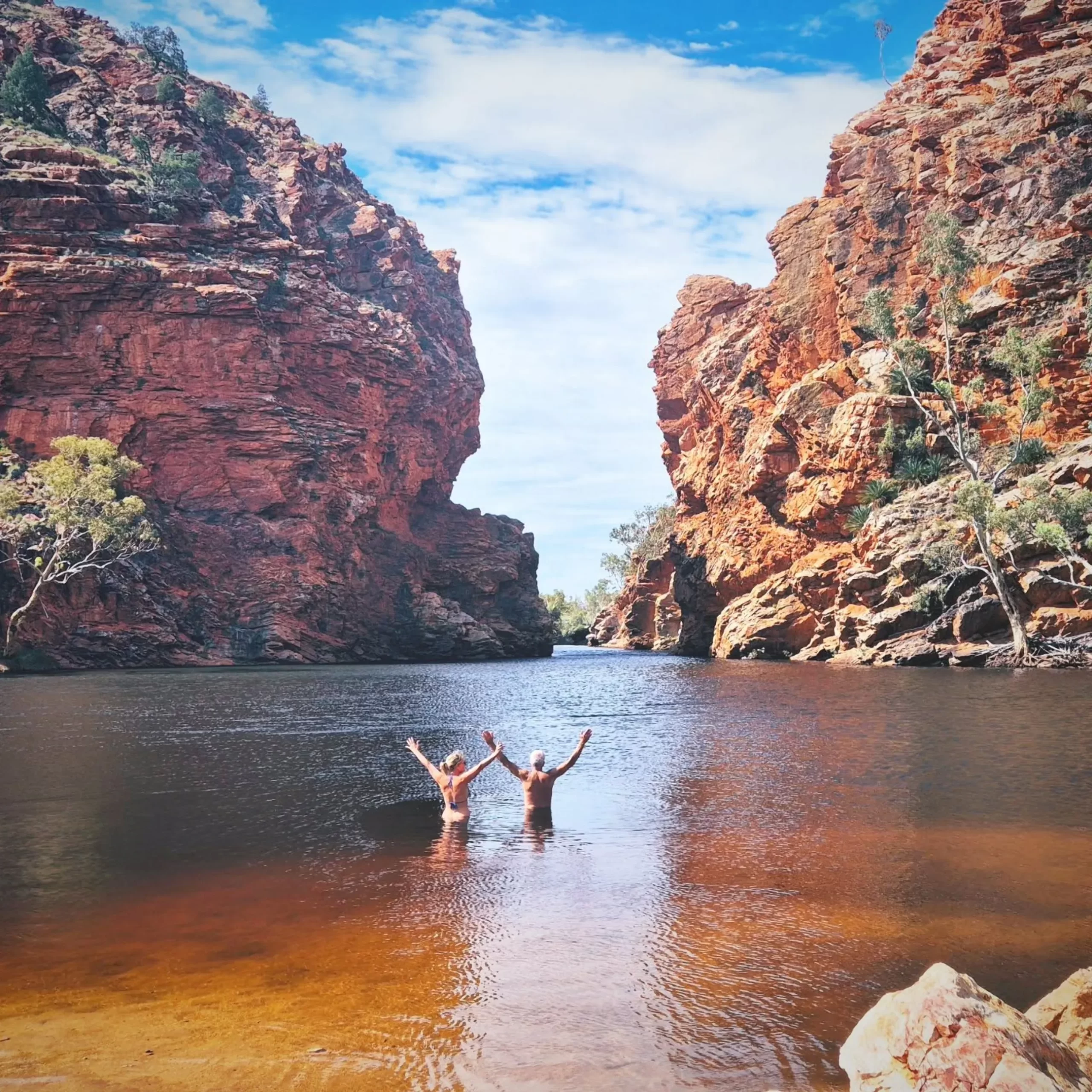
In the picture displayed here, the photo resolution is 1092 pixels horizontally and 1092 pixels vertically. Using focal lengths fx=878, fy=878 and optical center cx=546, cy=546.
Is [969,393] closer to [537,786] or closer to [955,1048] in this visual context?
[537,786]

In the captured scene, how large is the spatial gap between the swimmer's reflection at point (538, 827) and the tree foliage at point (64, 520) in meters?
47.3

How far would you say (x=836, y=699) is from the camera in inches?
1226

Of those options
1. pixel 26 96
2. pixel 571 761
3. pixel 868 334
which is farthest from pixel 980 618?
pixel 26 96

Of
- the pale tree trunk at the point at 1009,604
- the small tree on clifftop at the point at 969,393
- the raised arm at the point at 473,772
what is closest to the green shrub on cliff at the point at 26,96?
the small tree on clifftop at the point at 969,393

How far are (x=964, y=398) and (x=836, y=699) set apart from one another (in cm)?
2942

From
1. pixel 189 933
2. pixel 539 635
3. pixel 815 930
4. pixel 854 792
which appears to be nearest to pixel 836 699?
pixel 854 792

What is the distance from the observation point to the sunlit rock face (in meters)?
A: 51.8

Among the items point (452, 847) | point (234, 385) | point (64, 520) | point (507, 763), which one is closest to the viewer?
point (452, 847)

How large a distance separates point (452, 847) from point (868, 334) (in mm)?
63534

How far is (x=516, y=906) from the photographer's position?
946 centimetres

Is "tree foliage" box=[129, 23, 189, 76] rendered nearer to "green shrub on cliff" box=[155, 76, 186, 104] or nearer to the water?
"green shrub on cliff" box=[155, 76, 186, 104]

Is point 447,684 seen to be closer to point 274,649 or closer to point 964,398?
point 274,649

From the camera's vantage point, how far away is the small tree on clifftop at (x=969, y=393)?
1679 inches

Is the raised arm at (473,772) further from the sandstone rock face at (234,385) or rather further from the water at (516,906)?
the sandstone rock face at (234,385)
